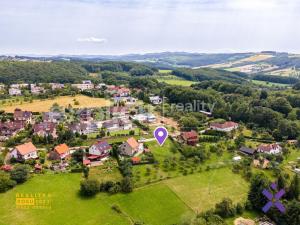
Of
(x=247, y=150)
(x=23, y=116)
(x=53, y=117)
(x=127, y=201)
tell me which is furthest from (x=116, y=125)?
(x=127, y=201)

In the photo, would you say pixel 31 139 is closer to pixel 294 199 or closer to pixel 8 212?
pixel 8 212

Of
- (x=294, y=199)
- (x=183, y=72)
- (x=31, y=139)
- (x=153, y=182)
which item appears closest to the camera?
(x=294, y=199)

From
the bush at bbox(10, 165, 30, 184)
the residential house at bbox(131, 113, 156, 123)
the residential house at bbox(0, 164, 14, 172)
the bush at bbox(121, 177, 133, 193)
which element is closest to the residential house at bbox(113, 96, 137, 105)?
the residential house at bbox(131, 113, 156, 123)

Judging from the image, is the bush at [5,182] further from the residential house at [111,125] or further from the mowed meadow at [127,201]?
the residential house at [111,125]

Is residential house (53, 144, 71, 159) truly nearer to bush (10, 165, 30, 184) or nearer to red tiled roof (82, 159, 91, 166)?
red tiled roof (82, 159, 91, 166)

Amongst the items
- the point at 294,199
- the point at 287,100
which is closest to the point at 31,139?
the point at 294,199

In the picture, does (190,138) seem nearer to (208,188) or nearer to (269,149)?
(269,149)
